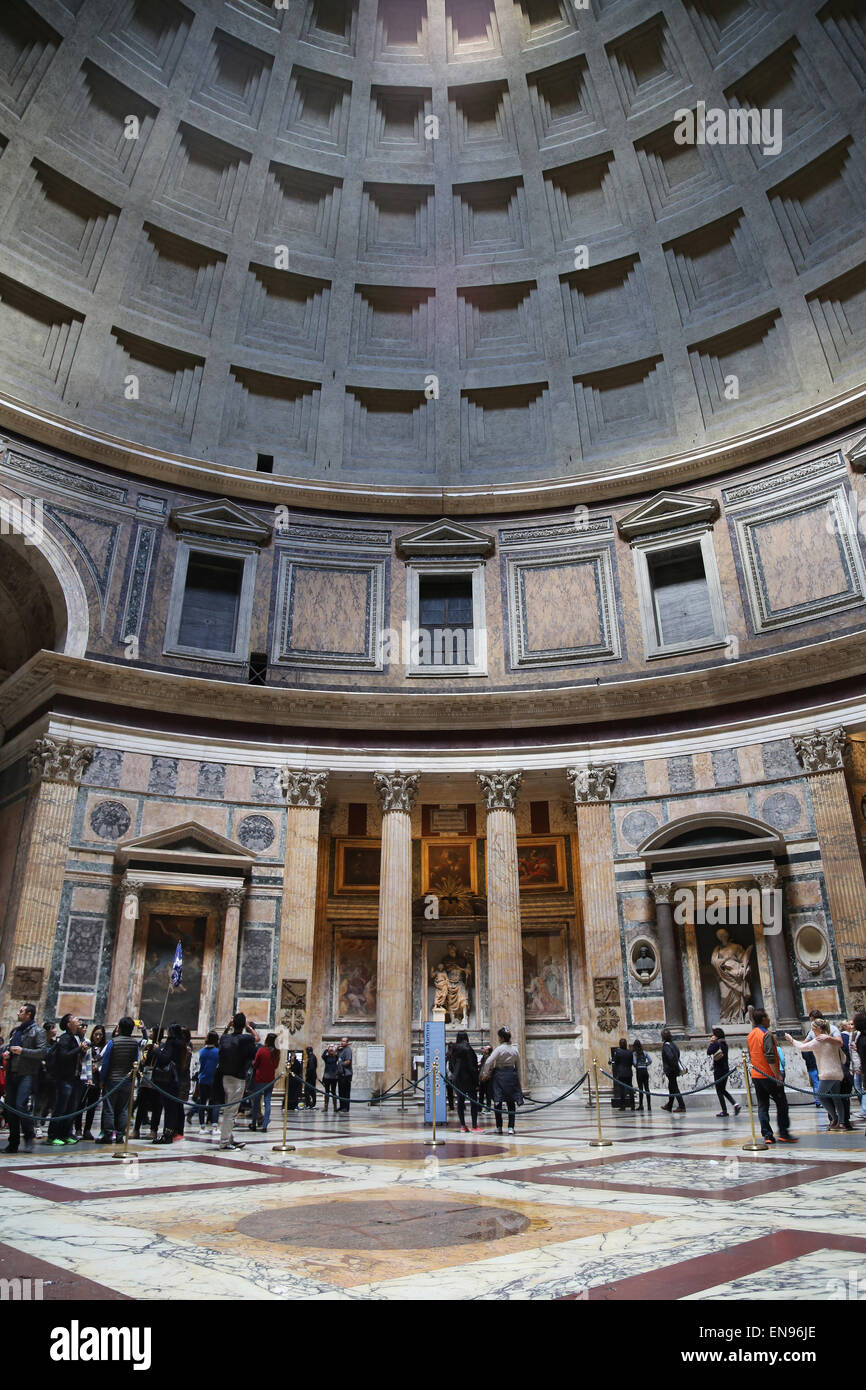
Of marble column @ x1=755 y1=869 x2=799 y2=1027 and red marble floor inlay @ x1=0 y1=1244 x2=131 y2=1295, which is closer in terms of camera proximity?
red marble floor inlay @ x1=0 y1=1244 x2=131 y2=1295

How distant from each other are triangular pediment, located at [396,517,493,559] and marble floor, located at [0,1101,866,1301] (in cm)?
1707

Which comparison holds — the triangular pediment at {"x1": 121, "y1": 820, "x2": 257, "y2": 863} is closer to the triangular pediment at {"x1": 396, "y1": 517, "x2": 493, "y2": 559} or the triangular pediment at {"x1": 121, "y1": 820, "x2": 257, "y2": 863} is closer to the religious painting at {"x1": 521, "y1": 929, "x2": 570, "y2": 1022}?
the religious painting at {"x1": 521, "y1": 929, "x2": 570, "y2": 1022}

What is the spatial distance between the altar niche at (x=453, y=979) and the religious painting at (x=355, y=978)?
4.51 ft

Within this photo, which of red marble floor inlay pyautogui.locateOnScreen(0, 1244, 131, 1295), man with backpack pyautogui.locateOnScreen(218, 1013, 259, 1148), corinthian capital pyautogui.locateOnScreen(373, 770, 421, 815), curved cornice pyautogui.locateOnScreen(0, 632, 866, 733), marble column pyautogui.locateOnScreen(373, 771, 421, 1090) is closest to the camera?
red marble floor inlay pyautogui.locateOnScreen(0, 1244, 131, 1295)

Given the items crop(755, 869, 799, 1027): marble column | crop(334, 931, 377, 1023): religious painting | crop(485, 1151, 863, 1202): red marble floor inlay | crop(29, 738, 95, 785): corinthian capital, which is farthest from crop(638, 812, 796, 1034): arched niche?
crop(29, 738, 95, 785): corinthian capital

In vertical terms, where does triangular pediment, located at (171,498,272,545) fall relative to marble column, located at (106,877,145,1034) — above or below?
above

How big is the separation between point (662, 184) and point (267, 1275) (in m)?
28.5

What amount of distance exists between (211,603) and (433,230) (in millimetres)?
13607

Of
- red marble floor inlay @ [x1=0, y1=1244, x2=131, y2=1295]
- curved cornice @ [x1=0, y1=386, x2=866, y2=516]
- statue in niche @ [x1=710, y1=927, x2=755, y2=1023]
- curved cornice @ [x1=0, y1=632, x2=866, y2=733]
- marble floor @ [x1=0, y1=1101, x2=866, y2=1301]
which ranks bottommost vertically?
marble floor @ [x1=0, y1=1101, x2=866, y2=1301]

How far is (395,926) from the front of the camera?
2131 cm

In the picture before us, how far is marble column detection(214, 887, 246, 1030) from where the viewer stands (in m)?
19.7

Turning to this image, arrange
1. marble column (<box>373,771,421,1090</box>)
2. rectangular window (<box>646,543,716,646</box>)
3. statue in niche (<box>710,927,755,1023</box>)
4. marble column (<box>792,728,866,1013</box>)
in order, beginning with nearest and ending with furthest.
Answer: marble column (<box>792,728,866,1013</box>)
statue in niche (<box>710,927,755,1023</box>)
marble column (<box>373,771,421,1090</box>)
rectangular window (<box>646,543,716,646</box>)

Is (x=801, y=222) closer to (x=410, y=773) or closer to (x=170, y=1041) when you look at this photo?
(x=410, y=773)

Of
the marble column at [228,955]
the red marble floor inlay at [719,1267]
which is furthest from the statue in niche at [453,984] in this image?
the red marble floor inlay at [719,1267]
